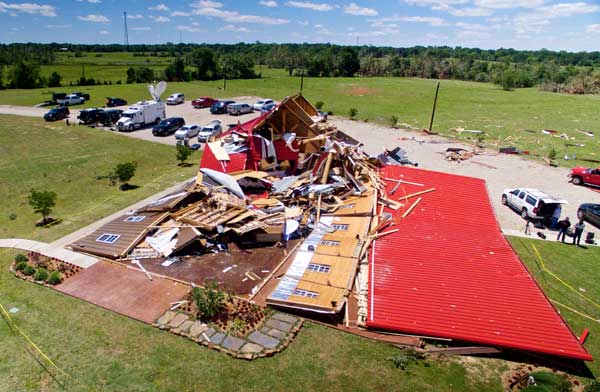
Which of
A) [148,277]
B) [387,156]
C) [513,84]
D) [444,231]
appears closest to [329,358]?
[148,277]

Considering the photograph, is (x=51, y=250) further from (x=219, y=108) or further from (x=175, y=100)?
(x=175, y=100)

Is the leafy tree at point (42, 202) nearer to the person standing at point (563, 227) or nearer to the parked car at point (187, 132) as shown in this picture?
the parked car at point (187, 132)

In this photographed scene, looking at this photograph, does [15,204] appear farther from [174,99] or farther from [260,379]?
[174,99]

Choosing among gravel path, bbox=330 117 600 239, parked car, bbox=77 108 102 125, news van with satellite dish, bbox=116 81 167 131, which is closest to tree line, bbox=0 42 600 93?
parked car, bbox=77 108 102 125

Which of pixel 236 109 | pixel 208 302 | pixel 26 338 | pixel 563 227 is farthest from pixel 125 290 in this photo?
pixel 236 109

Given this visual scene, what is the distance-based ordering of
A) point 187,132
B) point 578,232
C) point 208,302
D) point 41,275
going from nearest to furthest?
point 208,302 < point 41,275 < point 578,232 < point 187,132

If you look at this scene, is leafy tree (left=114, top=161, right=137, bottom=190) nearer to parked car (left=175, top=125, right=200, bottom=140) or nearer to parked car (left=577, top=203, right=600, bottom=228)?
parked car (left=175, top=125, right=200, bottom=140)

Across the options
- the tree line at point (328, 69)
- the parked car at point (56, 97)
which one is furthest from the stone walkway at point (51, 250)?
the tree line at point (328, 69)
